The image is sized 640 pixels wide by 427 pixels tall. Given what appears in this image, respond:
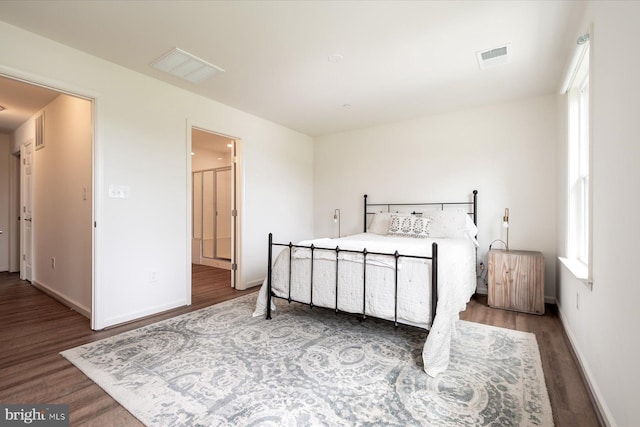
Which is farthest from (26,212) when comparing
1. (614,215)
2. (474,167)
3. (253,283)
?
(614,215)

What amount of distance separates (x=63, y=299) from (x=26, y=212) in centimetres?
223

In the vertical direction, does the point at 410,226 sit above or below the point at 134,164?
below

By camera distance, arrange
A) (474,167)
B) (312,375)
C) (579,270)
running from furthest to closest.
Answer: (474,167), (579,270), (312,375)

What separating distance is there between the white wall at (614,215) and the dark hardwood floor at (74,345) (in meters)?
0.16

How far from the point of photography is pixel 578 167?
2.71 meters

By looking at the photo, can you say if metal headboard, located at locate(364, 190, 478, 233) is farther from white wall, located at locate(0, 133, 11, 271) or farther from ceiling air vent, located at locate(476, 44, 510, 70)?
white wall, located at locate(0, 133, 11, 271)

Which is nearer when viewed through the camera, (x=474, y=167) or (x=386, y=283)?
(x=386, y=283)

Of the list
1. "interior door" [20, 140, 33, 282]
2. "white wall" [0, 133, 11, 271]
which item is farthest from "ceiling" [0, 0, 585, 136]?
"white wall" [0, 133, 11, 271]

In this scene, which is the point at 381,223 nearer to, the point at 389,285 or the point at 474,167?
the point at 474,167

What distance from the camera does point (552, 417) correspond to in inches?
61.8

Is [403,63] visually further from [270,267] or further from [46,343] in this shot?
[46,343]

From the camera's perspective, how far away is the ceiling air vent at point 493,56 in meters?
2.59

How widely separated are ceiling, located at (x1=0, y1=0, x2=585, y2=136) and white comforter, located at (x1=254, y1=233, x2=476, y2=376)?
5.72 ft

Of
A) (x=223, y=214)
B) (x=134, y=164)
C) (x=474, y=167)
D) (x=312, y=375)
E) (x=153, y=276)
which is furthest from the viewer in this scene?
(x=223, y=214)
